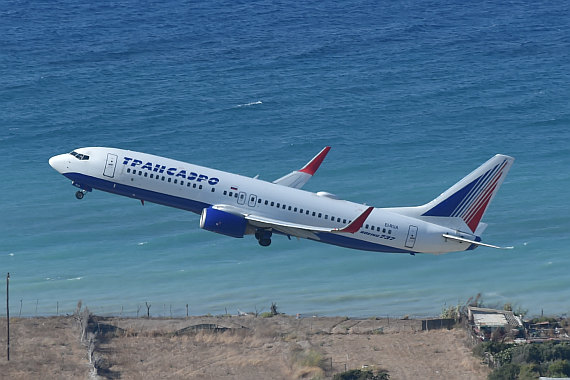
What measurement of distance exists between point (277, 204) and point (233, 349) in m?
16.9

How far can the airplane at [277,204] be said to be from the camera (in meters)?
113

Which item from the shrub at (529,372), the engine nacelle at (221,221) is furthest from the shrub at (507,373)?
the engine nacelle at (221,221)

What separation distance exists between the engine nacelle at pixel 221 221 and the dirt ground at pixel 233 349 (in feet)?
43.9

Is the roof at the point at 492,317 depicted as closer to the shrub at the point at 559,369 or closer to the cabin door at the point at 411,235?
the shrub at the point at 559,369

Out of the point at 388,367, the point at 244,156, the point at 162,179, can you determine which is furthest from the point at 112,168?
the point at 244,156

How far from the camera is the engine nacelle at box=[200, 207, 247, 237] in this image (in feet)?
368

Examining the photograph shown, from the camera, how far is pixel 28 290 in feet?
499

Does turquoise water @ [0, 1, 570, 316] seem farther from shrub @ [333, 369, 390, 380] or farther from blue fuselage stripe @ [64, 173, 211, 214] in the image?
blue fuselage stripe @ [64, 173, 211, 214]

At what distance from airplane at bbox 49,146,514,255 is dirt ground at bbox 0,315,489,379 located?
35.7 feet

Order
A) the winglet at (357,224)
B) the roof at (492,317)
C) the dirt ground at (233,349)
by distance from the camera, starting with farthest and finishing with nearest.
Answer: the roof at (492,317), the dirt ground at (233,349), the winglet at (357,224)

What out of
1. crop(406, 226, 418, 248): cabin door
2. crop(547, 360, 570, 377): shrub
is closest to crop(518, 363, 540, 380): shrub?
crop(547, 360, 570, 377): shrub

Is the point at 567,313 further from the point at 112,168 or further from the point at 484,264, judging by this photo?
the point at 112,168

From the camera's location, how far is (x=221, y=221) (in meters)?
112

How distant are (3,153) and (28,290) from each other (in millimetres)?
44691
